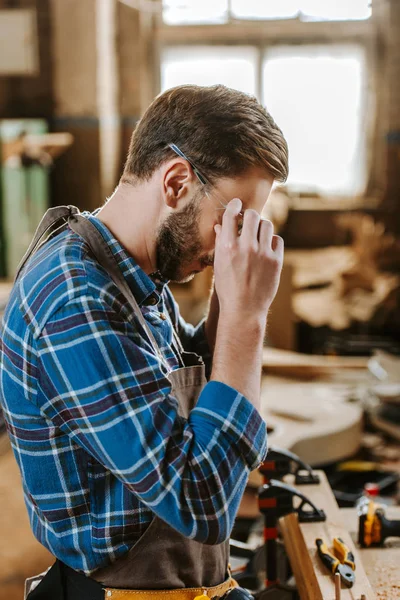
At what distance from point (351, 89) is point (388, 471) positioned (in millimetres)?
6087

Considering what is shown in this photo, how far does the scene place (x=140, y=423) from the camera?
39.4 inches

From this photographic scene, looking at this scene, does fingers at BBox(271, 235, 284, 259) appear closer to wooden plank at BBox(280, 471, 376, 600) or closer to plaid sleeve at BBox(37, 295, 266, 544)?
plaid sleeve at BBox(37, 295, 266, 544)

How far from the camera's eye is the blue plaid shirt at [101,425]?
1005 millimetres

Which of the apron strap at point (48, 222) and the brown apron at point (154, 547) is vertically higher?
the apron strap at point (48, 222)

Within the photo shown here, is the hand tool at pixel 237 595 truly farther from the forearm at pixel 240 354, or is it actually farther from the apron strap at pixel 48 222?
the apron strap at pixel 48 222

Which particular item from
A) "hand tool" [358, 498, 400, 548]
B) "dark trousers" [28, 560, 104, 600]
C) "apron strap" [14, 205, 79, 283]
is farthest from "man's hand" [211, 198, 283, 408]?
"hand tool" [358, 498, 400, 548]

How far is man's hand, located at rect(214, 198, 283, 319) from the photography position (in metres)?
1.12

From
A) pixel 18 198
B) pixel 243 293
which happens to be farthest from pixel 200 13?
pixel 243 293

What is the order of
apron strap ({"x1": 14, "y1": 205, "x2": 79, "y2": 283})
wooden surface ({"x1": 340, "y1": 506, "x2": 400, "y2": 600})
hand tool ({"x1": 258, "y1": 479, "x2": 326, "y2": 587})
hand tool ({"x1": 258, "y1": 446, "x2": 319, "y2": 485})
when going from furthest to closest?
hand tool ({"x1": 258, "y1": 446, "x2": 319, "y2": 485})
hand tool ({"x1": 258, "y1": 479, "x2": 326, "y2": 587})
wooden surface ({"x1": 340, "y1": 506, "x2": 400, "y2": 600})
apron strap ({"x1": 14, "y1": 205, "x2": 79, "y2": 283})

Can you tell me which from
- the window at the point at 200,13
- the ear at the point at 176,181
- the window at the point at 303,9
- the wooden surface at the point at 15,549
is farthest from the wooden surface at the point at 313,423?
the window at the point at 303,9

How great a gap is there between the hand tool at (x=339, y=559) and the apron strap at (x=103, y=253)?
0.65 metres

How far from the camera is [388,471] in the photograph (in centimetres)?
334

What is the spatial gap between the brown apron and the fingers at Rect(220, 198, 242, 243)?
0.20 meters

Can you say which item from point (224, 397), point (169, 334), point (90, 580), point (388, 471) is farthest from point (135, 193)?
point (388, 471)
